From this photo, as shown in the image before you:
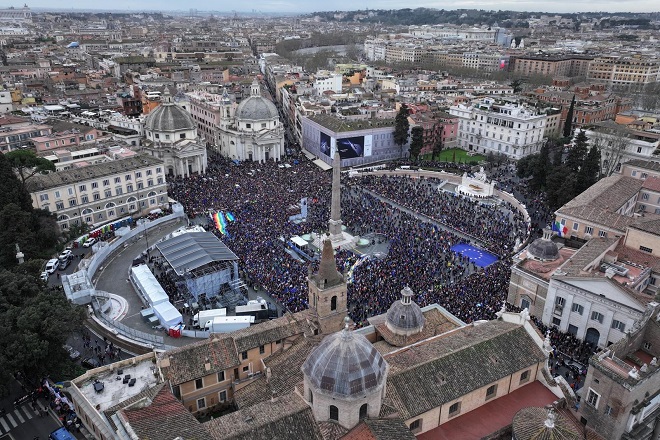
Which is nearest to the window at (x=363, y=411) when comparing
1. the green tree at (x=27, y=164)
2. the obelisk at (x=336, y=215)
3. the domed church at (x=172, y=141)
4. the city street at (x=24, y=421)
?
the city street at (x=24, y=421)

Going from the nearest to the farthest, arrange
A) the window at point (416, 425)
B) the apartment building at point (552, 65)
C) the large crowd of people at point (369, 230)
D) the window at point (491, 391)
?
the window at point (416, 425) < the window at point (491, 391) < the large crowd of people at point (369, 230) < the apartment building at point (552, 65)

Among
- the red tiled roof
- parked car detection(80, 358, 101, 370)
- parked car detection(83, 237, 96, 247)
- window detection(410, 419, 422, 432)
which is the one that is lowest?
parked car detection(83, 237, 96, 247)

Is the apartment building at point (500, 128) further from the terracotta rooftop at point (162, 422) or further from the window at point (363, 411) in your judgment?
the terracotta rooftop at point (162, 422)

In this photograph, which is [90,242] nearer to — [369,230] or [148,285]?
[148,285]

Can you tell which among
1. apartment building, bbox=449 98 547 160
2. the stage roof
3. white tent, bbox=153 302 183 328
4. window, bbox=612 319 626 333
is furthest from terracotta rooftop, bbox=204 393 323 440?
apartment building, bbox=449 98 547 160

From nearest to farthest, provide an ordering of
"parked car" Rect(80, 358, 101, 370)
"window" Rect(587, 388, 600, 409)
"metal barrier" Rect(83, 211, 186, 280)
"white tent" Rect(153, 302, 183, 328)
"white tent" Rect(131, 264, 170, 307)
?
"window" Rect(587, 388, 600, 409), "parked car" Rect(80, 358, 101, 370), "white tent" Rect(153, 302, 183, 328), "white tent" Rect(131, 264, 170, 307), "metal barrier" Rect(83, 211, 186, 280)

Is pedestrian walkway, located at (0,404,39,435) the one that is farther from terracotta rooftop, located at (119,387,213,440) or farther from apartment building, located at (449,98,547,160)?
apartment building, located at (449,98,547,160)
